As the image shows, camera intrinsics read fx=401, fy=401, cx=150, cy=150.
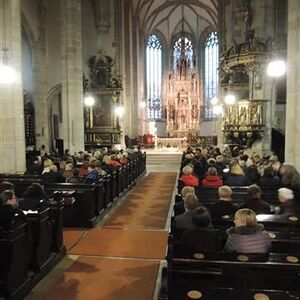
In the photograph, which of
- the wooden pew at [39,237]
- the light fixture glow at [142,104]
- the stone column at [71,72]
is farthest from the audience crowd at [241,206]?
the light fixture glow at [142,104]

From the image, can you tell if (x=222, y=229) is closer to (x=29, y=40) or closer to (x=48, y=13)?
(x=29, y=40)

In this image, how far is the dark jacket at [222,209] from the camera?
5.95 metres

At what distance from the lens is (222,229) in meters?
5.20

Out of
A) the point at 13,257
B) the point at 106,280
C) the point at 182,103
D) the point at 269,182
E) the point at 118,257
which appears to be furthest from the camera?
the point at 182,103

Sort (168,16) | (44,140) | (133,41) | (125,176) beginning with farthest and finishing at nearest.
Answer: (168,16) < (133,41) < (44,140) < (125,176)

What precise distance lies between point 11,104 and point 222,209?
7.37 m

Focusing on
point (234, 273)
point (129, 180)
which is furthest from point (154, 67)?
point (234, 273)

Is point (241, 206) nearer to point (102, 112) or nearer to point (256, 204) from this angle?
point (256, 204)

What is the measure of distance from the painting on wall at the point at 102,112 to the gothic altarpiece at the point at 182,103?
1295 cm

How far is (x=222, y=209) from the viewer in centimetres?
599

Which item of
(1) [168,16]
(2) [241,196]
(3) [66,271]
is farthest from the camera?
(1) [168,16]

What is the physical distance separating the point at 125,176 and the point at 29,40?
12026 millimetres

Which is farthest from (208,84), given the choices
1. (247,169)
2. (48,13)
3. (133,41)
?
(247,169)

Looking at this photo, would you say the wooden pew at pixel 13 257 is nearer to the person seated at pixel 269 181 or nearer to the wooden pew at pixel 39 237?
the wooden pew at pixel 39 237
